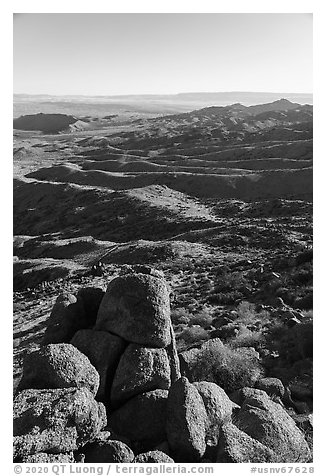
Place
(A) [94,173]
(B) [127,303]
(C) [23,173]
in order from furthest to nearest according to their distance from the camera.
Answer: (C) [23,173], (A) [94,173], (B) [127,303]

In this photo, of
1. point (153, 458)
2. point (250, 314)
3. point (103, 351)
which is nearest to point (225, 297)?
point (250, 314)

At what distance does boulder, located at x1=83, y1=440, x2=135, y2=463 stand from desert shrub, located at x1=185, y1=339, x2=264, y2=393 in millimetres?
3758

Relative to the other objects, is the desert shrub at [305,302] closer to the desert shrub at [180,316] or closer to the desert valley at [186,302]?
the desert valley at [186,302]

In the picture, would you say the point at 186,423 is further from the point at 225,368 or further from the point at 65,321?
the point at 65,321

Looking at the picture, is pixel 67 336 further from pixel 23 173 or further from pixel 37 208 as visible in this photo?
pixel 23 173

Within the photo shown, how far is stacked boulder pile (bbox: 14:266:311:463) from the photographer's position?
6.62 m

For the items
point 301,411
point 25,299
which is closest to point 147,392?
point 301,411

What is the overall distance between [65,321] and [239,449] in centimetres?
519

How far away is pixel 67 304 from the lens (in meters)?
10.2

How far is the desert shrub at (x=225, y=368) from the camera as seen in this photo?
10.5 meters

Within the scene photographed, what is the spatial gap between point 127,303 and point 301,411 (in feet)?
16.6

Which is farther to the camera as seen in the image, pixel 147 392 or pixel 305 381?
pixel 305 381

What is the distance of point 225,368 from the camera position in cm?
1071

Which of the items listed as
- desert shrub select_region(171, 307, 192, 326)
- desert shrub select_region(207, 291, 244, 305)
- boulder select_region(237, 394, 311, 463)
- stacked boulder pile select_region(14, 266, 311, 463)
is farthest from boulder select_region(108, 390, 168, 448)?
desert shrub select_region(207, 291, 244, 305)
